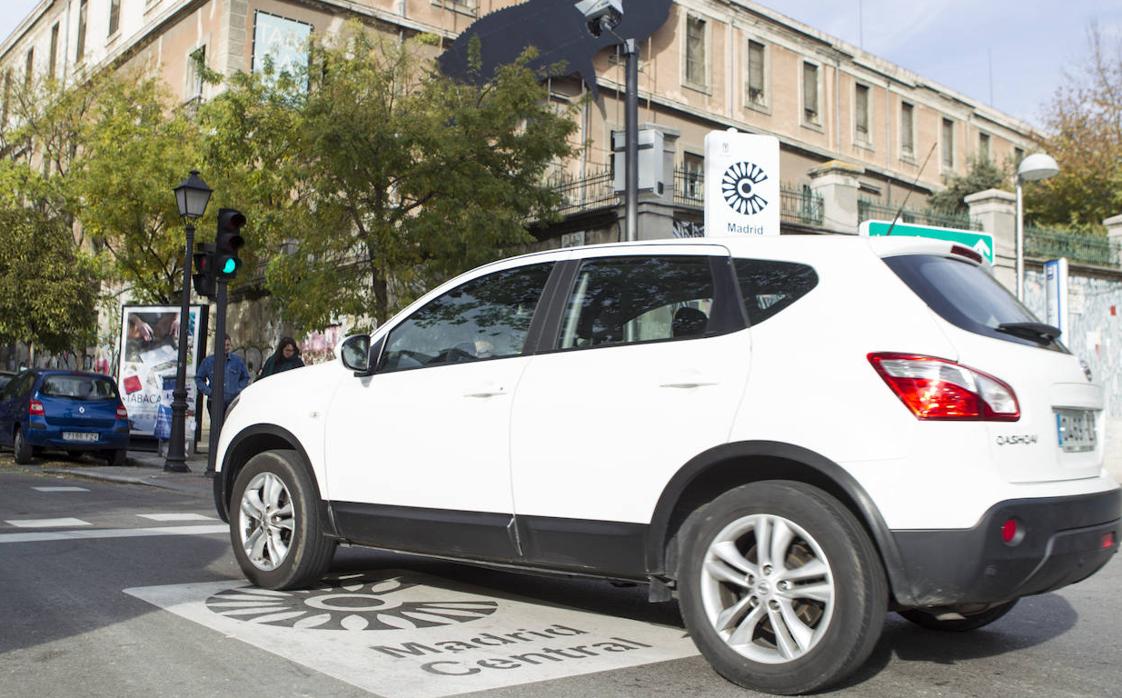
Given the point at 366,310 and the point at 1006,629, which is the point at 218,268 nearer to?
the point at 366,310

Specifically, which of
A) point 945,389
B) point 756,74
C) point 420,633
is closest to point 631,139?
point 420,633

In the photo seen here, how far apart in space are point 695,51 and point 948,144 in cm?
1470

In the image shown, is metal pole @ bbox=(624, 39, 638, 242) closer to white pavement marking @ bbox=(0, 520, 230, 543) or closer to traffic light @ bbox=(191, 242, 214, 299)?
traffic light @ bbox=(191, 242, 214, 299)

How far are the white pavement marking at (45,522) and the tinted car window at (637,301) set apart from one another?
5.77 metres

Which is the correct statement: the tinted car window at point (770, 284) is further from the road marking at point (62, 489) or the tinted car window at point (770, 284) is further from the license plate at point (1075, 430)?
the road marking at point (62, 489)

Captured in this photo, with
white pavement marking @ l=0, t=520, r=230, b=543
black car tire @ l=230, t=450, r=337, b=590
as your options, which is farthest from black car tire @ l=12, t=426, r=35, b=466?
black car tire @ l=230, t=450, r=337, b=590

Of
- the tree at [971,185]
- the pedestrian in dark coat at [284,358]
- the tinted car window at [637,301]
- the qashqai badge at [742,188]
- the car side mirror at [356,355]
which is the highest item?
→ the tree at [971,185]

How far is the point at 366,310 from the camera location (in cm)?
1686

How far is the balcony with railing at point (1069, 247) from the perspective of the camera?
74.4 feet

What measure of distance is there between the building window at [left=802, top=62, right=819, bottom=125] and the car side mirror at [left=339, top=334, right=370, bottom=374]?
3372 centimetres

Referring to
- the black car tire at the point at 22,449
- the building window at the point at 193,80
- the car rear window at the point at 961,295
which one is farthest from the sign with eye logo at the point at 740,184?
the building window at the point at 193,80

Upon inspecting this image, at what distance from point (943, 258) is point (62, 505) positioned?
29.8ft

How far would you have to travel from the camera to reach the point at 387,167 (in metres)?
16.0

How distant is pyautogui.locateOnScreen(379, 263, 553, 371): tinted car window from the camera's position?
5.00 m
